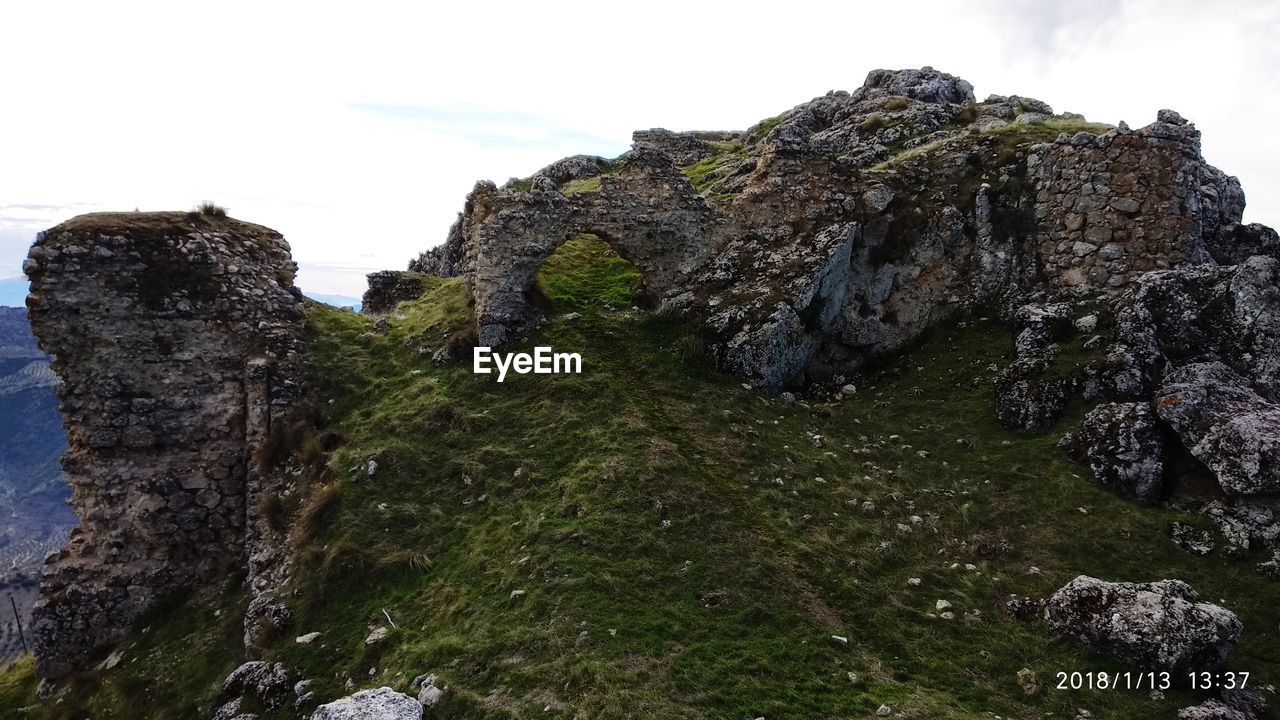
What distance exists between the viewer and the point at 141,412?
18703 millimetres

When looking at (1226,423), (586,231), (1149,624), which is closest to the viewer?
(1149,624)

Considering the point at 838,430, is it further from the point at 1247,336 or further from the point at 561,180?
the point at 561,180

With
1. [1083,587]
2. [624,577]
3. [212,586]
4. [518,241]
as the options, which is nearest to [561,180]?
[518,241]

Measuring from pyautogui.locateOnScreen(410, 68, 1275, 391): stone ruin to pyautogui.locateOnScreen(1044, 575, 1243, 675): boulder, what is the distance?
11.3 m

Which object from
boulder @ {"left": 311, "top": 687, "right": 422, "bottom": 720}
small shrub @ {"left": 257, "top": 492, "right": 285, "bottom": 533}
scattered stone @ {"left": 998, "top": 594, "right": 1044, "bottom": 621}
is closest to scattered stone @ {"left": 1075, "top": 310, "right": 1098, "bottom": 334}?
scattered stone @ {"left": 998, "top": 594, "right": 1044, "bottom": 621}

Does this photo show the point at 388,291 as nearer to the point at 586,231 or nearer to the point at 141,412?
the point at 586,231

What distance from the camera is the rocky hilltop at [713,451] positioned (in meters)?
11.6

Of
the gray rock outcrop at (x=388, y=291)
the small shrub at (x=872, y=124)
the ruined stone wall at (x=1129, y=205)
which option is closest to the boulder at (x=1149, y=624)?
the ruined stone wall at (x=1129, y=205)

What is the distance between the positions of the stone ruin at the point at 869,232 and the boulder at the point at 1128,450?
628cm

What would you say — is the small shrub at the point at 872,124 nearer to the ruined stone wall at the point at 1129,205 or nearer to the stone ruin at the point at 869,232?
the stone ruin at the point at 869,232

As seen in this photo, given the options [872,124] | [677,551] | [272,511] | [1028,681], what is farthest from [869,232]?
[272,511]

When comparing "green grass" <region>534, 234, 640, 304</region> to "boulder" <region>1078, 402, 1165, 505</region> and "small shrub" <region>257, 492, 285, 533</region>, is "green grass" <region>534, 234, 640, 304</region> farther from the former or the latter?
"boulder" <region>1078, 402, 1165, 505</region>

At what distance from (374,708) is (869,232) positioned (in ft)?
72.7

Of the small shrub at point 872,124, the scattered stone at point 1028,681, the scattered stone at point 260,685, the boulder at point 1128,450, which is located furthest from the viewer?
the small shrub at point 872,124
